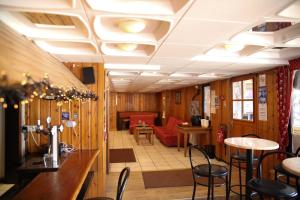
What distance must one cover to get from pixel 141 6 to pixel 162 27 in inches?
18.0

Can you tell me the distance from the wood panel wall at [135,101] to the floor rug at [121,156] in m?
5.12

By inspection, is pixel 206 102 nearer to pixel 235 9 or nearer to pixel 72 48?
pixel 72 48

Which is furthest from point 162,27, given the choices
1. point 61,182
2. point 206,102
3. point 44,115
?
point 206,102

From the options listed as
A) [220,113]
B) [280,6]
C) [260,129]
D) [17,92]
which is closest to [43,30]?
[17,92]

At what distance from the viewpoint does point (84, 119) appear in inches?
120

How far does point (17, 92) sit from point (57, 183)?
3.97ft

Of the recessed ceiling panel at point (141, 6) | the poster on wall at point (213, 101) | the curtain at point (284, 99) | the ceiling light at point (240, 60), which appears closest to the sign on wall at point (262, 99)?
the curtain at point (284, 99)

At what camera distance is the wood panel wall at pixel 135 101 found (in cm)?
1155

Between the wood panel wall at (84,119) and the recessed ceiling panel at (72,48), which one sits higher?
the recessed ceiling panel at (72,48)

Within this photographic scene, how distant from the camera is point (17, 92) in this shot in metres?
0.98

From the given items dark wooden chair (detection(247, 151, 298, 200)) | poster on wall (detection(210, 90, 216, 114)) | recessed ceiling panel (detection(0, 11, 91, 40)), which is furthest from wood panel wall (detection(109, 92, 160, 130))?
dark wooden chair (detection(247, 151, 298, 200))

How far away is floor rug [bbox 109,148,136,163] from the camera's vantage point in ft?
17.4

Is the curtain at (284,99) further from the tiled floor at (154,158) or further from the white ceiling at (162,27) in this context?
the tiled floor at (154,158)

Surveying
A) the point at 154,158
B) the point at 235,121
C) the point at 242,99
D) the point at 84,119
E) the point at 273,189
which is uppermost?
the point at 242,99
